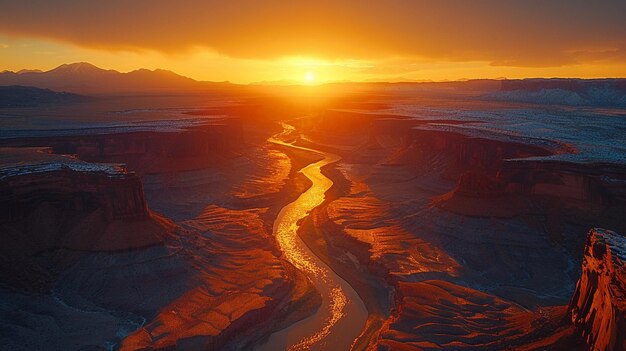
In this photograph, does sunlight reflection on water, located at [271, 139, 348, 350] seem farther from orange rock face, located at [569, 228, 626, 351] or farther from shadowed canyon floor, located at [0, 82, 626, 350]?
orange rock face, located at [569, 228, 626, 351]

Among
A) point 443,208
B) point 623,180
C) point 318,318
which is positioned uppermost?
point 623,180

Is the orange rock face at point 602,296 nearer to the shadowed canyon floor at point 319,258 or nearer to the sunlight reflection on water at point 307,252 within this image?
the shadowed canyon floor at point 319,258

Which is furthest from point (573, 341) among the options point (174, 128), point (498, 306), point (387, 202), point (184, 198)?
point (174, 128)

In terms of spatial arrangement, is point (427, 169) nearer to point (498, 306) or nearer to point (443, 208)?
point (443, 208)

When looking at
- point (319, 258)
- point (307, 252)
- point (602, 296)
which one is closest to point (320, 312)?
point (319, 258)

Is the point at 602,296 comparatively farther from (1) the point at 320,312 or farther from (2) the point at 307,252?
(2) the point at 307,252
